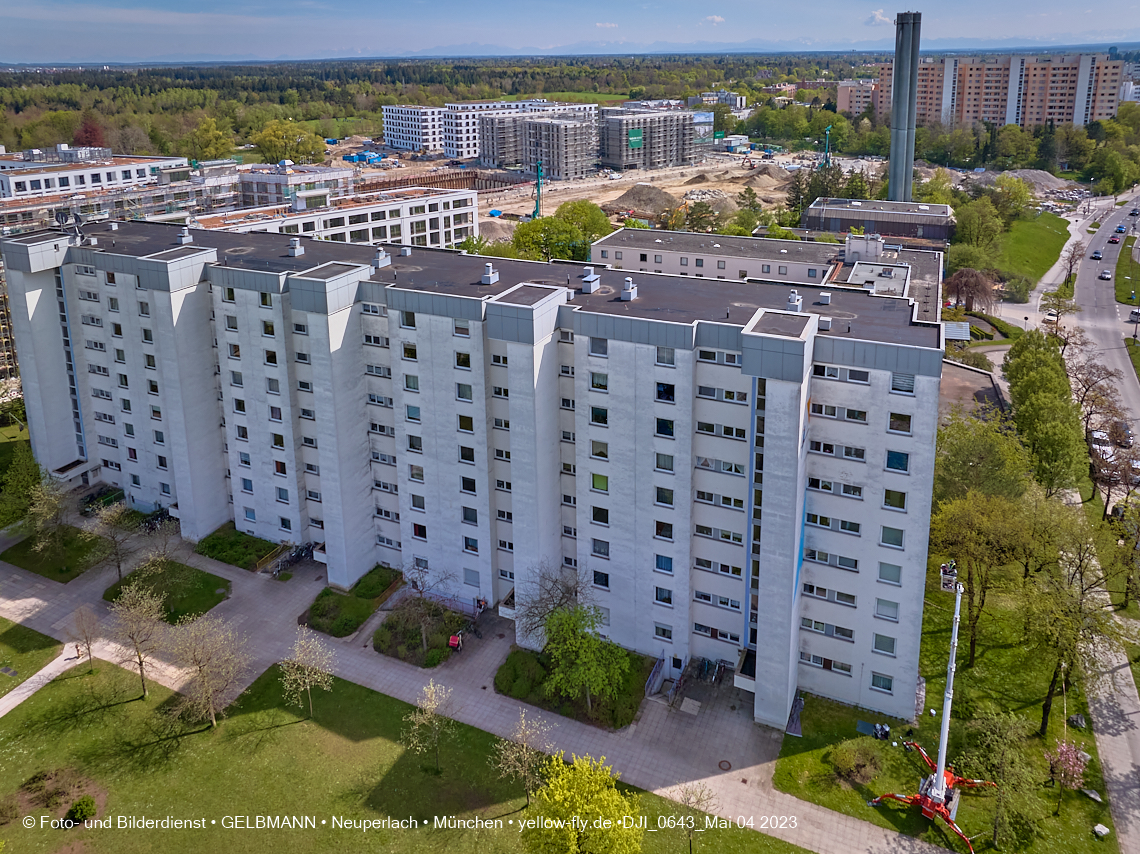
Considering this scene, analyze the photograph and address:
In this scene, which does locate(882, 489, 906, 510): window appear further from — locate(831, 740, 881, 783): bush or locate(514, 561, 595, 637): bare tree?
locate(514, 561, 595, 637): bare tree

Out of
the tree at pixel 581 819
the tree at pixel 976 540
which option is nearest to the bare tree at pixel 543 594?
the tree at pixel 581 819

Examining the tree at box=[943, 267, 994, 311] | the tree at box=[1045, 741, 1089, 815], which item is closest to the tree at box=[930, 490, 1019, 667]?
the tree at box=[1045, 741, 1089, 815]

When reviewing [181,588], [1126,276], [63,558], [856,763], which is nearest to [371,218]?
[63,558]

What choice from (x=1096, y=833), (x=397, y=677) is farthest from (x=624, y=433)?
(x=1096, y=833)

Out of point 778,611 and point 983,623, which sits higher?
point 778,611

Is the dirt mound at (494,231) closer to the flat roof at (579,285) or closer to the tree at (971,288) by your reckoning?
the tree at (971,288)

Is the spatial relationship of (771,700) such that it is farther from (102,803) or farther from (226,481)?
(226,481)
